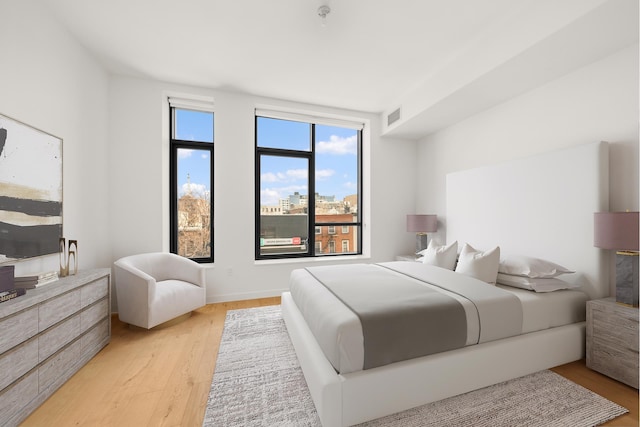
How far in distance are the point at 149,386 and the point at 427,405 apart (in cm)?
182

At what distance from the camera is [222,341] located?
7.70 ft

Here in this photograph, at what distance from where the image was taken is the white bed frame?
54.9 inches

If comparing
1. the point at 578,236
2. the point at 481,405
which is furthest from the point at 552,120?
the point at 481,405

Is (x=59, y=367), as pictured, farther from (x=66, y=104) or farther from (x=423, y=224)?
(x=423, y=224)

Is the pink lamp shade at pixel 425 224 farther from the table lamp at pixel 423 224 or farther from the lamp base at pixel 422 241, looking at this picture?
the lamp base at pixel 422 241

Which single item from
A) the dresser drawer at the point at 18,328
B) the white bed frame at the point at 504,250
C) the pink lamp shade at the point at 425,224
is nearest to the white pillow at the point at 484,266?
the white bed frame at the point at 504,250

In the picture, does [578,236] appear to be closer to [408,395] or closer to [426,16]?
[408,395]

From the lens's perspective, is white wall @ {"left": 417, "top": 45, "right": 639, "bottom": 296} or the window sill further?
the window sill

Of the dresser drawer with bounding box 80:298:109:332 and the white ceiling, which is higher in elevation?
the white ceiling

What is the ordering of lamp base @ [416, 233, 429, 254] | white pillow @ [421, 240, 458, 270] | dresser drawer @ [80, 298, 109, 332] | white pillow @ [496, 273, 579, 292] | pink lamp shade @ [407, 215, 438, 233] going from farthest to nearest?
lamp base @ [416, 233, 429, 254] < pink lamp shade @ [407, 215, 438, 233] < white pillow @ [421, 240, 458, 270] < white pillow @ [496, 273, 579, 292] < dresser drawer @ [80, 298, 109, 332]

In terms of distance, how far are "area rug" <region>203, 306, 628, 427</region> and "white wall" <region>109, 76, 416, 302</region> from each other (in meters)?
1.64

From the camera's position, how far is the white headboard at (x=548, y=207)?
6.80 feet

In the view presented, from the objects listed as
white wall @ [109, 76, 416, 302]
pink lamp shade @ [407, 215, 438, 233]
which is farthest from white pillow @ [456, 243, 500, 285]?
white wall @ [109, 76, 416, 302]

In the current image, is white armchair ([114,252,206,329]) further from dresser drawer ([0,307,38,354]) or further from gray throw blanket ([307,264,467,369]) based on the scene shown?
gray throw blanket ([307,264,467,369])
